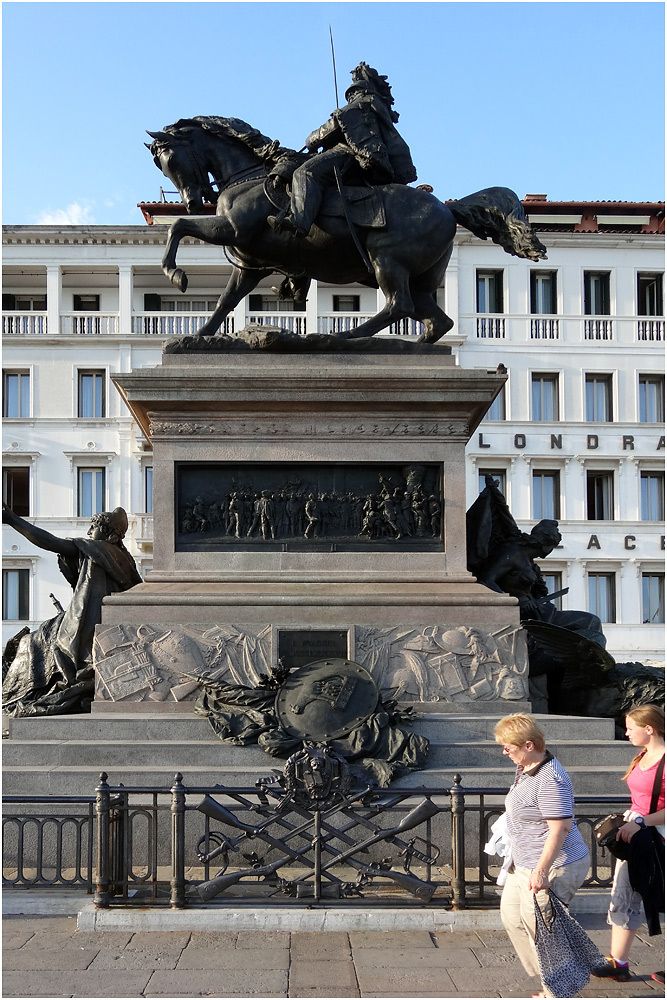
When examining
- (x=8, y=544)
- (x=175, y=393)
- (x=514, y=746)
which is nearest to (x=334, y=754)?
(x=514, y=746)

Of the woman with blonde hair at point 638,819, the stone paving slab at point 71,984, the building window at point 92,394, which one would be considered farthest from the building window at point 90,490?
the woman with blonde hair at point 638,819

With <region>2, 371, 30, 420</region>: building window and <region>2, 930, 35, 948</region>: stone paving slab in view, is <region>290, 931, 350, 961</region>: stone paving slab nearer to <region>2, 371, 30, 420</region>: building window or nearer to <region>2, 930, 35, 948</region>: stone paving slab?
<region>2, 930, 35, 948</region>: stone paving slab

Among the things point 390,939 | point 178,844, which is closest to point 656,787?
point 390,939

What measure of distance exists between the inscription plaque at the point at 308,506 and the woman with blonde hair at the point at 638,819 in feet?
18.1

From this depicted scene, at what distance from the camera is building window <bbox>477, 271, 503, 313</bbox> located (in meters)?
51.6

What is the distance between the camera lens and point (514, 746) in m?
6.77

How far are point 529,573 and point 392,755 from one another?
12.9 feet

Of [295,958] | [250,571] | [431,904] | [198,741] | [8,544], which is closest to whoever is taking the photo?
[295,958]

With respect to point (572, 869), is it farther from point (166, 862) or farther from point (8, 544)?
point (8, 544)

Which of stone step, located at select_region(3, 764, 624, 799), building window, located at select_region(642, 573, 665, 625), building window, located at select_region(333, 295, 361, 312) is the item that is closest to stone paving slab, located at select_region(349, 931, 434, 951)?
stone step, located at select_region(3, 764, 624, 799)

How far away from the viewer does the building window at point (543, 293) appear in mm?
51625

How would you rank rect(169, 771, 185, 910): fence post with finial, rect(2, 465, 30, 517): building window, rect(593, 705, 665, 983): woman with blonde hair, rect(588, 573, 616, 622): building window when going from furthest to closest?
rect(2, 465, 30, 517): building window
rect(588, 573, 616, 622): building window
rect(169, 771, 185, 910): fence post with finial
rect(593, 705, 665, 983): woman with blonde hair

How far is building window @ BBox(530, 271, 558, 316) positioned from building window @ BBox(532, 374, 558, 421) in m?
2.90

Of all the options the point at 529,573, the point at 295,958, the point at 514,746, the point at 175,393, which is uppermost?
the point at 175,393
